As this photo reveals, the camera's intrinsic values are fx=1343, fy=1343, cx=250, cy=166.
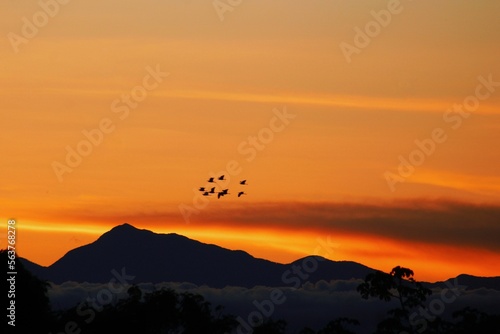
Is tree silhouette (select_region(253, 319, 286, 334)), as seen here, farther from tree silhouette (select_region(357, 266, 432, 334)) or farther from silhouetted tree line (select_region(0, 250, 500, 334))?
tree silhouette (select_region(357, 266, 432, 334))

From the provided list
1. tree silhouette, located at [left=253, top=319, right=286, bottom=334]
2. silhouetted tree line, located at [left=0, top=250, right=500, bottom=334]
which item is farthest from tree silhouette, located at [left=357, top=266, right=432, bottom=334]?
tree silhouette, located at [left=253, top=319, right=286, bottom=334]

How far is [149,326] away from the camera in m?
98.8

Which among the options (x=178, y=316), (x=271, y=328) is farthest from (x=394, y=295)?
(x=178, y=316)

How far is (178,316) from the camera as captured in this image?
101 metres

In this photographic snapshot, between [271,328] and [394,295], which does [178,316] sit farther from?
[394,295]

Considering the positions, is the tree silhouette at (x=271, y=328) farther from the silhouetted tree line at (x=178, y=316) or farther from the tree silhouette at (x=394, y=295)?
the tree silhouette at (x=394, y=295)

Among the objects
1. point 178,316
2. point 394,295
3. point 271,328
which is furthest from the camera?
point 178,316

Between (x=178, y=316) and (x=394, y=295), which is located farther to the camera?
(x=178, y=316)

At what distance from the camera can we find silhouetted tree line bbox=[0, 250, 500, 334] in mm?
65188

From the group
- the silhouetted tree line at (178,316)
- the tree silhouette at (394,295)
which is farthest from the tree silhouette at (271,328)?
the tree silhouette at (394,295)

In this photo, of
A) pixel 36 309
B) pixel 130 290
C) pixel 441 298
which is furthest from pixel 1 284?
pixel 441 298

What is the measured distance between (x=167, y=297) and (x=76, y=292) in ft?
300

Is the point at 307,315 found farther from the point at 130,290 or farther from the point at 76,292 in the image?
the point at 130,290

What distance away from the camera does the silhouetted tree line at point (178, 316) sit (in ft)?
214
